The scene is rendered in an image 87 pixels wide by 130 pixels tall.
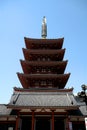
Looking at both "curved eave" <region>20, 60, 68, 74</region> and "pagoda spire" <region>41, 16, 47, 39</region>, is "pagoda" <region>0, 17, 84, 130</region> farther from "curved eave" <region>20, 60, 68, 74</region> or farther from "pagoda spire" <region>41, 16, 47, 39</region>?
"pagoda spire" <region>41, 16, 47, 39</region>

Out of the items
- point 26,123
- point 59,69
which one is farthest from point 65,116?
point 59,69

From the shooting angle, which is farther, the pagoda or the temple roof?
the pagoda

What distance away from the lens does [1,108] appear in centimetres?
2309

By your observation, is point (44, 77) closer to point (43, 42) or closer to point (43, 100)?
point (43, 100)

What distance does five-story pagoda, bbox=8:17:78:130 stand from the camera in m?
20.2

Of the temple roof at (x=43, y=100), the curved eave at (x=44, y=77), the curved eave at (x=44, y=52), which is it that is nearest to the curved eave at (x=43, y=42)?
the curved eave at (x=44, y=52)

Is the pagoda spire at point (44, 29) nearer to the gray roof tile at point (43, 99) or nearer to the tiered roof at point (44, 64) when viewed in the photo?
the tiered roof at point (44, 64)

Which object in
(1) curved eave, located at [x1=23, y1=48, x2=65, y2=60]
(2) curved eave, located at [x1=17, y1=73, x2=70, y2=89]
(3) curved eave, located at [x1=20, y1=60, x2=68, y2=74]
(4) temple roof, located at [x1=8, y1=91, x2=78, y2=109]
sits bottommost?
(4) temple roof, located at [x1=8, y1=91, x2=78, y2=109]

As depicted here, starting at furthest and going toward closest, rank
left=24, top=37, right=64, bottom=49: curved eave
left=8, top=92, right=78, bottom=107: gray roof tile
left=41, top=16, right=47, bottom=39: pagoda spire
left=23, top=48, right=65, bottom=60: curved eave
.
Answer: left=41, top=16, right=47, bottom=39: pagoda spire < left=24, top=37, right=64, bottom=49: curved eave < left=23, top=48, right=65, bottom=60: curved eave < left=8, top=92, right=78, bottom=107: gray roof tile

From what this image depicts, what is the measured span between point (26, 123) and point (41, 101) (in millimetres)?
3024

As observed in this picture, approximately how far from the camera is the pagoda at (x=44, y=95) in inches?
791

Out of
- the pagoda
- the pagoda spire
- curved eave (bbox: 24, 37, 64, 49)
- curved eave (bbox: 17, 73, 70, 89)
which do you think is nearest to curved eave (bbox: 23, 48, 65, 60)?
the pagoda

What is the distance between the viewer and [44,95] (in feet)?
78.1

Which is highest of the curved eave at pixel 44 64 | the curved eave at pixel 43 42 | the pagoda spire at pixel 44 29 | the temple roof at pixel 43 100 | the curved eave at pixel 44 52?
the pagoda spire at pixel 44 29
